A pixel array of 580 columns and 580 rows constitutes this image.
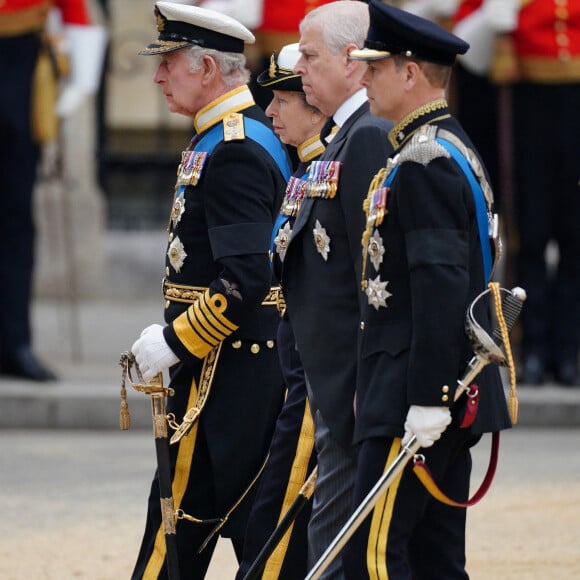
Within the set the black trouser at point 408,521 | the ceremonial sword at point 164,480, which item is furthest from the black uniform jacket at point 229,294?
the black trouser at point 408,521

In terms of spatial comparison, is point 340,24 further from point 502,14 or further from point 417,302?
point 502,14

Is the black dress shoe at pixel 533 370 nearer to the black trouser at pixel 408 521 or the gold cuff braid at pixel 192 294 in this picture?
the gold cuff braid at pixel 192 294

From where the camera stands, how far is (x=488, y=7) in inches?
339

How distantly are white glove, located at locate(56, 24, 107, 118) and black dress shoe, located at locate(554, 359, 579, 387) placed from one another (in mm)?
2723

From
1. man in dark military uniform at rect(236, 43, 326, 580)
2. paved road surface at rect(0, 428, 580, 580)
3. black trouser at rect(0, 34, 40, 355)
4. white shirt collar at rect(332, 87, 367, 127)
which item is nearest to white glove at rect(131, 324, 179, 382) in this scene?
man in dark military uniform at rect(236, 43, 326, 580)

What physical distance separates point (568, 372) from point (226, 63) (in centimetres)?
443

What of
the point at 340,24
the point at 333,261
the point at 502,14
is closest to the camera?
the point at 333,261

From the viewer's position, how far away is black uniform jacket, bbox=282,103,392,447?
4.37 meters

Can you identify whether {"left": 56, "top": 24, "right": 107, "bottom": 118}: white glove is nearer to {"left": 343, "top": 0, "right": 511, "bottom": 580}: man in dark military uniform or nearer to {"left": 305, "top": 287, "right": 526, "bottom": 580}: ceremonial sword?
{"left": 343, "top": 0, "right": 511, "bottom": 580}: man in dark military uniform

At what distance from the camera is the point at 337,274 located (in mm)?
4430

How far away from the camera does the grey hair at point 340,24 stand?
458 centimetres

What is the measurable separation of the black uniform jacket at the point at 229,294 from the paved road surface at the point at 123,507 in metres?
1.01

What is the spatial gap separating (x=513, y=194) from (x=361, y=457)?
5127mm

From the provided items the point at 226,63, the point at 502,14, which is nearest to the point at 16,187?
the point at 502,14
